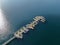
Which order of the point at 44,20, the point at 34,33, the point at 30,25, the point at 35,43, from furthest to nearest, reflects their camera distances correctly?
1. the point at 44,20
2. the point at 30,25
3. the point at 34,33
4. the point at 35,43

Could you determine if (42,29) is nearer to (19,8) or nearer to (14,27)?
(14,27)

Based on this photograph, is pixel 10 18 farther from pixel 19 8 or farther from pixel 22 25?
pixel 19 8

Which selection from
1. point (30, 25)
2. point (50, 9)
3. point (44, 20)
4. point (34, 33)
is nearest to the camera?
point (34, 33)

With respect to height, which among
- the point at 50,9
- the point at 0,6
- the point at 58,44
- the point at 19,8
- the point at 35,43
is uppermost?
the point at 0,6

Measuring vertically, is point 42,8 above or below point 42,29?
above

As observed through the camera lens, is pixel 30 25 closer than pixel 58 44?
No

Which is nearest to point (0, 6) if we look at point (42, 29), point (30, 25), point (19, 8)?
point (19, 8)

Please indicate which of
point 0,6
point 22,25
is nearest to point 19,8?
point 0,6
